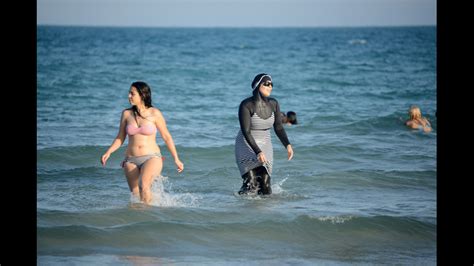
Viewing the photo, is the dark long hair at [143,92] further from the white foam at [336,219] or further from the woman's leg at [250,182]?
the white foam at [336,219]

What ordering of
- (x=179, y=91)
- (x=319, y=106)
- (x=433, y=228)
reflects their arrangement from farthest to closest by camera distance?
(x=179, y=91) → (x=319, y=106) → (x=433, y=228)

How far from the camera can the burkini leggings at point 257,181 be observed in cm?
960

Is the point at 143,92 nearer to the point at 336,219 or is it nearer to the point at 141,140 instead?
the point at 141,140

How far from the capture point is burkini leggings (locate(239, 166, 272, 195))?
9602 mm

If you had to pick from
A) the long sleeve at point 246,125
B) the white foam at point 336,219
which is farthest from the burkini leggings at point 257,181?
the white foam at point 336,219

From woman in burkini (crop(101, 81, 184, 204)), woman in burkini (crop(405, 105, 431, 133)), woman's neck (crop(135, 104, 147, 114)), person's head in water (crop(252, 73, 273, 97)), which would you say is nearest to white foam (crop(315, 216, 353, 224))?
woman in burkini (crop(101, 81, 184, 204))

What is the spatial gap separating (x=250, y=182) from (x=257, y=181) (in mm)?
90

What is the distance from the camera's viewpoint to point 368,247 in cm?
789

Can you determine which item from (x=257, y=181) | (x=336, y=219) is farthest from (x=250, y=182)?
(x=336, y=219)

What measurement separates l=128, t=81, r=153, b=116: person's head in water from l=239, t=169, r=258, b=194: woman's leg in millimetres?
1691

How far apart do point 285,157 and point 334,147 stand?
111cm

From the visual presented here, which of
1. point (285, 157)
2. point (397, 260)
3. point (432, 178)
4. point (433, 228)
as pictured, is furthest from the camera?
point (285, 157)

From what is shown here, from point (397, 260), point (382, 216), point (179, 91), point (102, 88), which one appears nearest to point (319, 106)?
point (179, 91)
